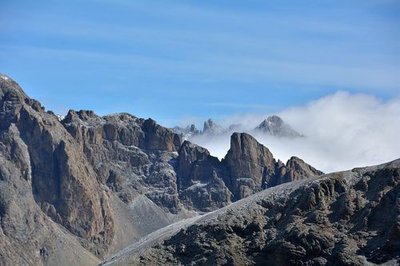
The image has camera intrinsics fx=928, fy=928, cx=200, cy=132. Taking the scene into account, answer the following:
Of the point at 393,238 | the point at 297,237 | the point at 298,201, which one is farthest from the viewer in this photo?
the point at 298,201

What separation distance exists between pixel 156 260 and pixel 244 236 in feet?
44.3

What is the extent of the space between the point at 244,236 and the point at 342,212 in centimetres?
1504

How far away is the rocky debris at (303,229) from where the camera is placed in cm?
12369

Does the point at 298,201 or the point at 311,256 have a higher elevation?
the point at 298,201

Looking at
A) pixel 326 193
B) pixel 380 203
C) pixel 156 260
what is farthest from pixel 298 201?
pixel 156 260

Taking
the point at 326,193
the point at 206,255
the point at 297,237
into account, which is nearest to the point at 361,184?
the point at 326,193

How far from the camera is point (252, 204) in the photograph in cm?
14125

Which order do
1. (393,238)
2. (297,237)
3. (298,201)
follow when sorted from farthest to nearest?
(298,201)
(297,237)
(393,238)

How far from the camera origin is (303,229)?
422ft

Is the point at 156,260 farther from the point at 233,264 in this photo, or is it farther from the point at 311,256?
the point at 311,256

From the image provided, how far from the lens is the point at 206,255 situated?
134250 millimetres

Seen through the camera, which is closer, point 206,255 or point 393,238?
point 393,238

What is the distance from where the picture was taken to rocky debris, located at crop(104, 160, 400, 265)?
123688 millimetres

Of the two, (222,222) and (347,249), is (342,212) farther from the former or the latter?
(222,222)
